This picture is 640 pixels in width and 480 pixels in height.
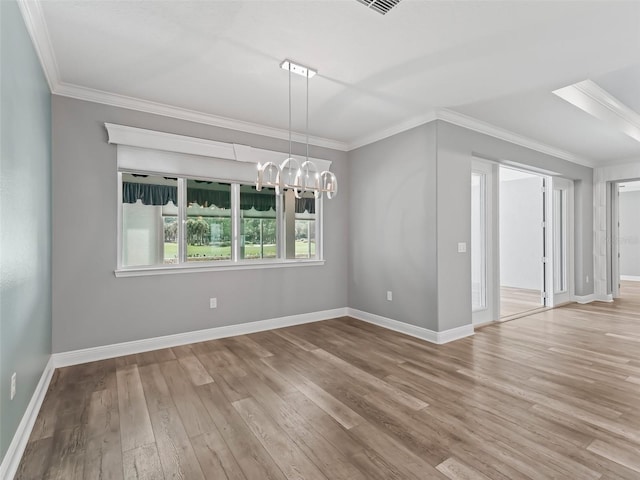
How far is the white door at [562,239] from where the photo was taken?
607cm

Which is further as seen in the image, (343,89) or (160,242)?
(160,242)

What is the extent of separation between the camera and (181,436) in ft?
6.93

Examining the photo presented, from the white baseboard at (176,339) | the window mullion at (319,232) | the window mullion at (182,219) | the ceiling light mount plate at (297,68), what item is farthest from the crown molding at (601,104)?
the window mullion at (182,219)

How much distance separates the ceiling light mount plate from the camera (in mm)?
2820

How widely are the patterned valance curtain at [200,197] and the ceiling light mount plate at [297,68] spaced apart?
1867 millimetres

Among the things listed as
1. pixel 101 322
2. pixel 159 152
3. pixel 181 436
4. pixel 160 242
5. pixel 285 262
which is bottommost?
pixel 181 436

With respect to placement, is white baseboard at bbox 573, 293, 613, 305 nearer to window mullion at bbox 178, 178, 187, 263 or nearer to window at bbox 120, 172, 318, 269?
window at bbox 120, 172, 318, 269

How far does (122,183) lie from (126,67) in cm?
121

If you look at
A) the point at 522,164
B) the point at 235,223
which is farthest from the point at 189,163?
the point at 522,164

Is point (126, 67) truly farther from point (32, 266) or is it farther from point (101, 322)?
point (101, 322)

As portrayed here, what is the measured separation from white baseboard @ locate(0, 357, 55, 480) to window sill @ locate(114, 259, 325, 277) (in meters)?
1.14

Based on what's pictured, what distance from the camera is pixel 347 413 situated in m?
2.37

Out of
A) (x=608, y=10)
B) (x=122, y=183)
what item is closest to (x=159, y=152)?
(x=122, y=183)

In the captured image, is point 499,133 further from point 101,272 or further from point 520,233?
point 101,272
